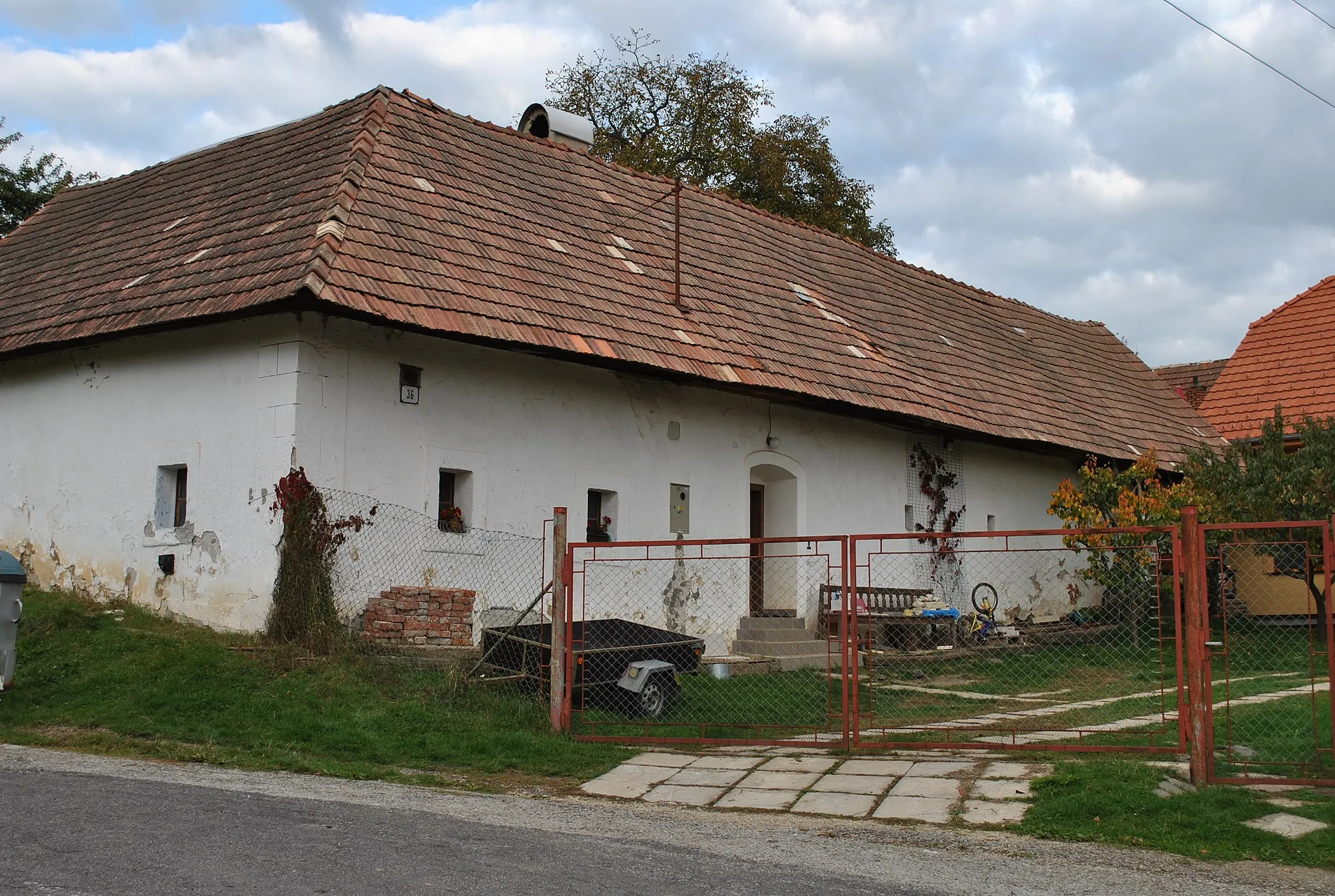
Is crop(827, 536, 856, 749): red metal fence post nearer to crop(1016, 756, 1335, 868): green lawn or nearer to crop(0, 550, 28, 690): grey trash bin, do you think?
crop(1016, 756, 1335, 868): green lawn

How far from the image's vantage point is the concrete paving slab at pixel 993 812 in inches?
277

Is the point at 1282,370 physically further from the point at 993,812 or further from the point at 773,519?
the point at 993,812

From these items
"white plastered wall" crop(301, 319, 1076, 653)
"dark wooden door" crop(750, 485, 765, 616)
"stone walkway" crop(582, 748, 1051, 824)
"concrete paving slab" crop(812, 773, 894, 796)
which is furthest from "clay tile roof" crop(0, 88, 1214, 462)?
"concrete paving slab" crop(812, 773, 894, 796)

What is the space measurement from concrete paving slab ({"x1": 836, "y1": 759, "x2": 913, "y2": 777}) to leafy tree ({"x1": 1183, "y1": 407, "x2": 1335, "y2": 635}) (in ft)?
29.7

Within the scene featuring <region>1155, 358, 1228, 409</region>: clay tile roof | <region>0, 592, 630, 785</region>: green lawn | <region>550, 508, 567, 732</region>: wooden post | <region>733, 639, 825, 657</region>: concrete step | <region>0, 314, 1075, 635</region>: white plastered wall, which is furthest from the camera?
<region>1155, 358, 1228, 409</region>: clay tile roof

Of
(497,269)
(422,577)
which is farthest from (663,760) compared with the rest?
(497,269)

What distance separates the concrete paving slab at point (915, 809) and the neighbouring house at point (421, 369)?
6398 mm

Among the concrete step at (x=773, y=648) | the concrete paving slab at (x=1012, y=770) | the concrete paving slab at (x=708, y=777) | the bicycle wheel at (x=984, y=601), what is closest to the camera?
the concrete paving slab at (x=1012, y=770)

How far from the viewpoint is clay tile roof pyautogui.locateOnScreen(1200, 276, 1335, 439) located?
2416 cm

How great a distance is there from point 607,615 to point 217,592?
13.7 feet

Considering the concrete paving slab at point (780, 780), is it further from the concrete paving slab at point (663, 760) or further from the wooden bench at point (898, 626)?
the wooden bench at point (898, 626)

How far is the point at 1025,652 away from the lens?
1548 centimetres

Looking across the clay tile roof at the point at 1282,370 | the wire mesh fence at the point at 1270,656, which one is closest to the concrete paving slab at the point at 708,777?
the wire mesh fence at the point at 1270,656

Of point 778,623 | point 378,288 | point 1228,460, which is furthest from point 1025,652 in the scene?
point 378,288
